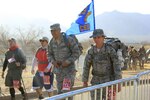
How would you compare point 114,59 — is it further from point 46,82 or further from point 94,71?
point 46,82

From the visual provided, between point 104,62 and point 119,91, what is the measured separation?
2.47 feet

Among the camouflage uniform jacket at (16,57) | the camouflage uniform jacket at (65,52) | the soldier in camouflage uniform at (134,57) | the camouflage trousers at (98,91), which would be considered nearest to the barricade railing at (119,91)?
the camouflage trousers at (98,91)

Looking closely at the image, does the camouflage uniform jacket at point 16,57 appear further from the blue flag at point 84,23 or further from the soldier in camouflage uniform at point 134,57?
the soldier in camouflage uniform at point 134,57

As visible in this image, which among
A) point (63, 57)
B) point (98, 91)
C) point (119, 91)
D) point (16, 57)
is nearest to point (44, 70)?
point (16, 57)

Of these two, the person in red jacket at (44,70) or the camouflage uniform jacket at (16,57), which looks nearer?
the person in red jacket at (44,70)

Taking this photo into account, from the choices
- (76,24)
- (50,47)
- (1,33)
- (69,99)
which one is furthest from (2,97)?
(1,33)

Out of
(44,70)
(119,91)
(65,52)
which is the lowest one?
(119,91)

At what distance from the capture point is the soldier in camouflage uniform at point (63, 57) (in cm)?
888

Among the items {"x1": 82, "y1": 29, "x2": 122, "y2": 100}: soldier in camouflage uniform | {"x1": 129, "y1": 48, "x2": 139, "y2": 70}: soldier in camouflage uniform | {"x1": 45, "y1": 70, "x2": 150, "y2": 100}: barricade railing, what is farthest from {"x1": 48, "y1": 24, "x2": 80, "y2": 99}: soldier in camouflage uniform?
{"x1": 129, "y1": 48, "x2": 139, "y2": 70}: soldier in camouflage uniform

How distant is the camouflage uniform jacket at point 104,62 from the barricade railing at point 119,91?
318mm

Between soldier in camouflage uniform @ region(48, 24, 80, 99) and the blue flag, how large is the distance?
185cm

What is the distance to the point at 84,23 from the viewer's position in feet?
36.8

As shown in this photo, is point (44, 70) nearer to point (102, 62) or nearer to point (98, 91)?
A: point (102, 62)

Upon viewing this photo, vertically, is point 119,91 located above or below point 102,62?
below
